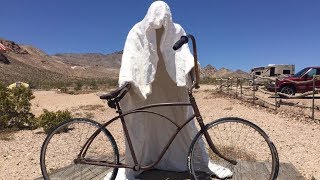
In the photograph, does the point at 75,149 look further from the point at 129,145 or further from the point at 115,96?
the point at 115,96

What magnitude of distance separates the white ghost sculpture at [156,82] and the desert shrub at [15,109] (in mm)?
7401

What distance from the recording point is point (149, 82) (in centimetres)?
397

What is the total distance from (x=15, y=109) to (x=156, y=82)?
28.5ft

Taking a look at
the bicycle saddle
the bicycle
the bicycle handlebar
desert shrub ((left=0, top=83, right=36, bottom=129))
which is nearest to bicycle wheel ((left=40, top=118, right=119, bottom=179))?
the bicycle

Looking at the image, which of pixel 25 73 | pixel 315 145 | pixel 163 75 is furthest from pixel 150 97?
pixel 25 73

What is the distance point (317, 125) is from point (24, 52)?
106 m

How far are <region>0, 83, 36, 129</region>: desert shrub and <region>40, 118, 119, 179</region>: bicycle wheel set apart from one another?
6237 millimetres

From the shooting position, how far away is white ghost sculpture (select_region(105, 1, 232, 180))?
12.9 ft

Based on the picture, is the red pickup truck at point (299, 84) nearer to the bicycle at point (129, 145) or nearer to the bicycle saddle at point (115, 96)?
the bicycle at point (129, 145)

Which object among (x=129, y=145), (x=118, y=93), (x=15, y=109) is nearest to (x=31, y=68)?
(x=15, y=109)

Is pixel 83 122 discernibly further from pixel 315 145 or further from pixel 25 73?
pixel 25 73

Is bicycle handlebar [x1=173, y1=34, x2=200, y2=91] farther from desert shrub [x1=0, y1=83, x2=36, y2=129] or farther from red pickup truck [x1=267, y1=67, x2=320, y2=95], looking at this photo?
red pickup truck [x1=267, y1=67, x2=320, y2=95]

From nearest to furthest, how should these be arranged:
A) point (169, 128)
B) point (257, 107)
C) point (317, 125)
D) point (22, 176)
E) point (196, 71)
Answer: point (196, 71) → point (169, 128) → point (22, 176) → point (317, 125) → point (257, 107)

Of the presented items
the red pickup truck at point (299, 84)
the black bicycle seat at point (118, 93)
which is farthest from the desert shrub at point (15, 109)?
the red pickup truck at point (299, 84)
